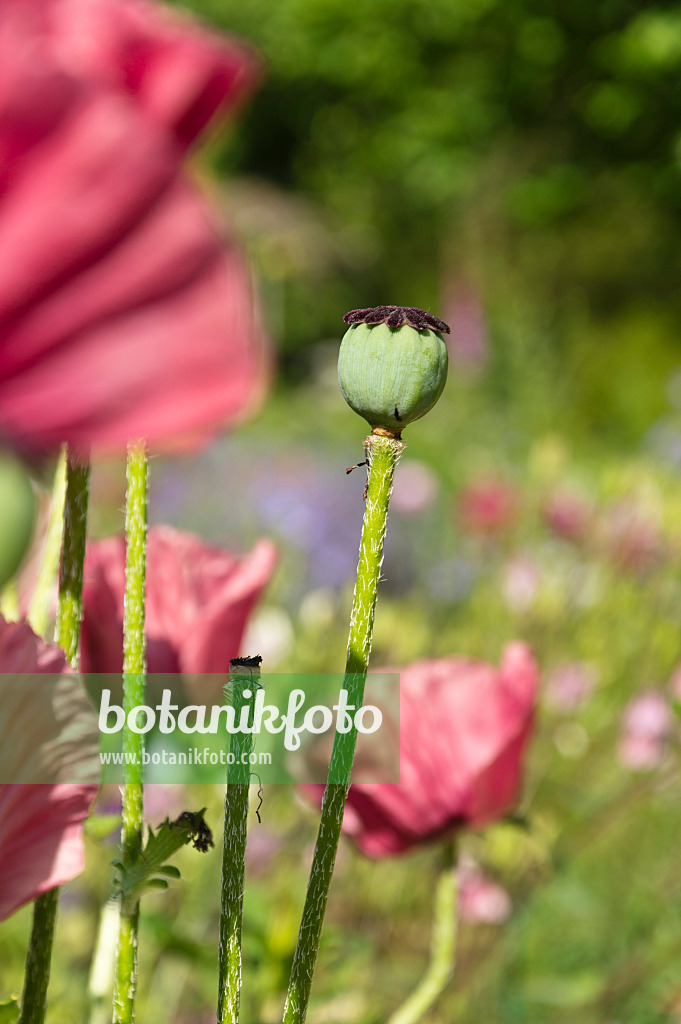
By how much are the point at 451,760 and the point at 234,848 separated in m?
0.19

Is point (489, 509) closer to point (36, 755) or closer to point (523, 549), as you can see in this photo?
point (523, 549)

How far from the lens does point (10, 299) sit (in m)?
0.10

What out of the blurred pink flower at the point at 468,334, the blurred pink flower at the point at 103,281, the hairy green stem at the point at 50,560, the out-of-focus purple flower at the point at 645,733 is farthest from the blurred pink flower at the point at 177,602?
the blurred pink flower at the point at 468,334

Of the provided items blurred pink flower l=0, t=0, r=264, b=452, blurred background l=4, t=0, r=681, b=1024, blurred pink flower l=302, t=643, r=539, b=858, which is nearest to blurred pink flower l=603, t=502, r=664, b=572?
blurred background l=4, t=0, r=681, b=1024

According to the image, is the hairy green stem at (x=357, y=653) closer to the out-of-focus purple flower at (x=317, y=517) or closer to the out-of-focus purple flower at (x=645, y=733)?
the out-of-focus purple flower at (x=645, y=733)

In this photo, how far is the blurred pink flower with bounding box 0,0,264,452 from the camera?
10cm

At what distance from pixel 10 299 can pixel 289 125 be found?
31.3ft

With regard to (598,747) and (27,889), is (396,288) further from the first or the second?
(27,889)

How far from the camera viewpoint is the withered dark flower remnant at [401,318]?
0.59ft

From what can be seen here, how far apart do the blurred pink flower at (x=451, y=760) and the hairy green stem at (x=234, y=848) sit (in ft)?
0.47

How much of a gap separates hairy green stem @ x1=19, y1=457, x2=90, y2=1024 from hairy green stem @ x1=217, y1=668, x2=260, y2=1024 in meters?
0.04

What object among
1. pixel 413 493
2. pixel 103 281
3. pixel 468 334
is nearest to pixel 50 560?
pixel 103 281

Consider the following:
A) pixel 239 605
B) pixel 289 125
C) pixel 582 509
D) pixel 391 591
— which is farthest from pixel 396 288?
pixel 239 605

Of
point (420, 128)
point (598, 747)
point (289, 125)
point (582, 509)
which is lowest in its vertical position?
point (598, 747)
